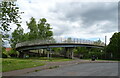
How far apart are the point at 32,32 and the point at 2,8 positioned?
4429 centimetres

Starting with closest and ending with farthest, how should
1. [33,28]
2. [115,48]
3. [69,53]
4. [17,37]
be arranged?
1. [115,48]
2. [69,53]
3. [33,28]
4. [17,37]

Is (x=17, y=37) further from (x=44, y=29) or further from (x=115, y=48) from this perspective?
(x=115, y=48)

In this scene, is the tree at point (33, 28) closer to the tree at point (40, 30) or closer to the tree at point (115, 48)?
the tree at point (40, 30)

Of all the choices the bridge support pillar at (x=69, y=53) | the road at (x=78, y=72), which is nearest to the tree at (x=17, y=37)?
the bridge support pillar at (x=69, y=53)

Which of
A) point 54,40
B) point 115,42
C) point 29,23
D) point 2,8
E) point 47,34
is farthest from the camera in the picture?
point 29,23

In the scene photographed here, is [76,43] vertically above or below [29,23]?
below

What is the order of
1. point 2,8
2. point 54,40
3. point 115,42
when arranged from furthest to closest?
1. point 54,40
2. point 115,42
3. point 2,8

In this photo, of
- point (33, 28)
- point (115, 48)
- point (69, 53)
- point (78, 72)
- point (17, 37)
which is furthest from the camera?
point (17, 37)

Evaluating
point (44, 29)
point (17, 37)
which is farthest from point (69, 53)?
point (17, 37)

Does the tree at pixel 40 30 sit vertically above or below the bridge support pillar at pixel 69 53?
above

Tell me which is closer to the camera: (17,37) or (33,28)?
(33,28)

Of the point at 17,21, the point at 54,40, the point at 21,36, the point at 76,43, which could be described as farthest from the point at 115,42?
the point at 21,36

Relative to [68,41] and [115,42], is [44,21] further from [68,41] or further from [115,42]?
[115,42]

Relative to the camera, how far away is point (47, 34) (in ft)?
195
